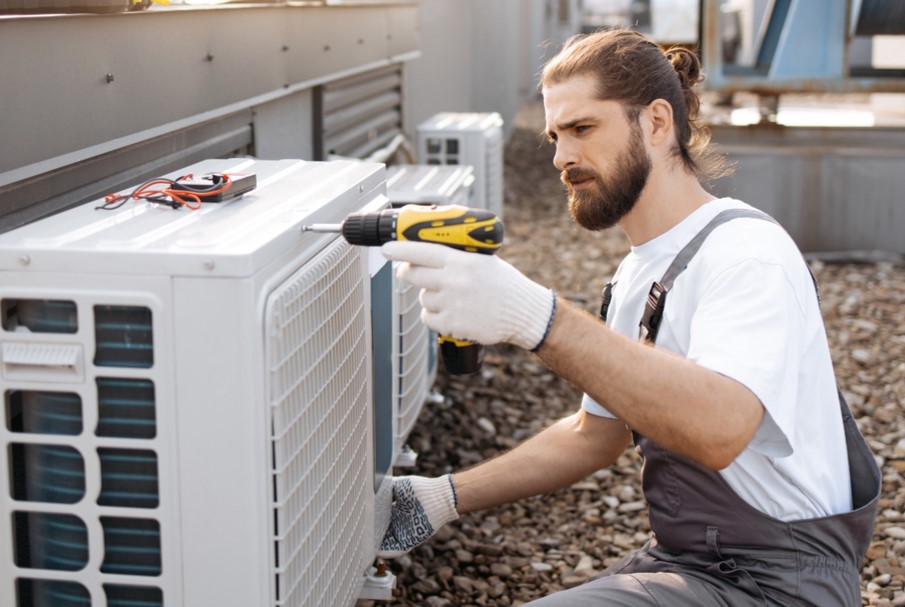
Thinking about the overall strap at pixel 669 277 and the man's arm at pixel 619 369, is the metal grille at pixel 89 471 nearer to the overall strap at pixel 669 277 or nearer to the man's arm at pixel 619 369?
the man's arm at pixel 619 369

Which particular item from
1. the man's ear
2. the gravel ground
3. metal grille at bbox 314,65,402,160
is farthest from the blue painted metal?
the man's ear

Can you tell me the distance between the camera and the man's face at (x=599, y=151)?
2350mm

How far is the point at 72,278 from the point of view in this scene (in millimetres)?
1652

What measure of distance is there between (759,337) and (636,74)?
72 centimetres

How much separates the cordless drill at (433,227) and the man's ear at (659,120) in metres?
0.69

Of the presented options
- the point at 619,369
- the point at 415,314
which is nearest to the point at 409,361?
the point at 415,314

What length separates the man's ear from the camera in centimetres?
240

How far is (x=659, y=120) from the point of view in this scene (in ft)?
7.91

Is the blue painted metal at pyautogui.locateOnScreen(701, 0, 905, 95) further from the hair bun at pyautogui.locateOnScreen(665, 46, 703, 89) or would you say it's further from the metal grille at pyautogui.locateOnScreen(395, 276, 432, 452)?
the hair bun at pyautogui.locateOnScreen(665, 46, 703, 89)

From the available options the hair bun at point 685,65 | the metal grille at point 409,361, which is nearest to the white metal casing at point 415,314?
the metal grille at point 409,361

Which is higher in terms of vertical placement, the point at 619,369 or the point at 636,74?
the point at 636,74

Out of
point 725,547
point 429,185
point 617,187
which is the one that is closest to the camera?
point 725,547

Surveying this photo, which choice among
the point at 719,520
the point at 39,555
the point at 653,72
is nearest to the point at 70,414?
the point at 39,555

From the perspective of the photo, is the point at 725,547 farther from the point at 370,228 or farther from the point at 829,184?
the point at 829,184
